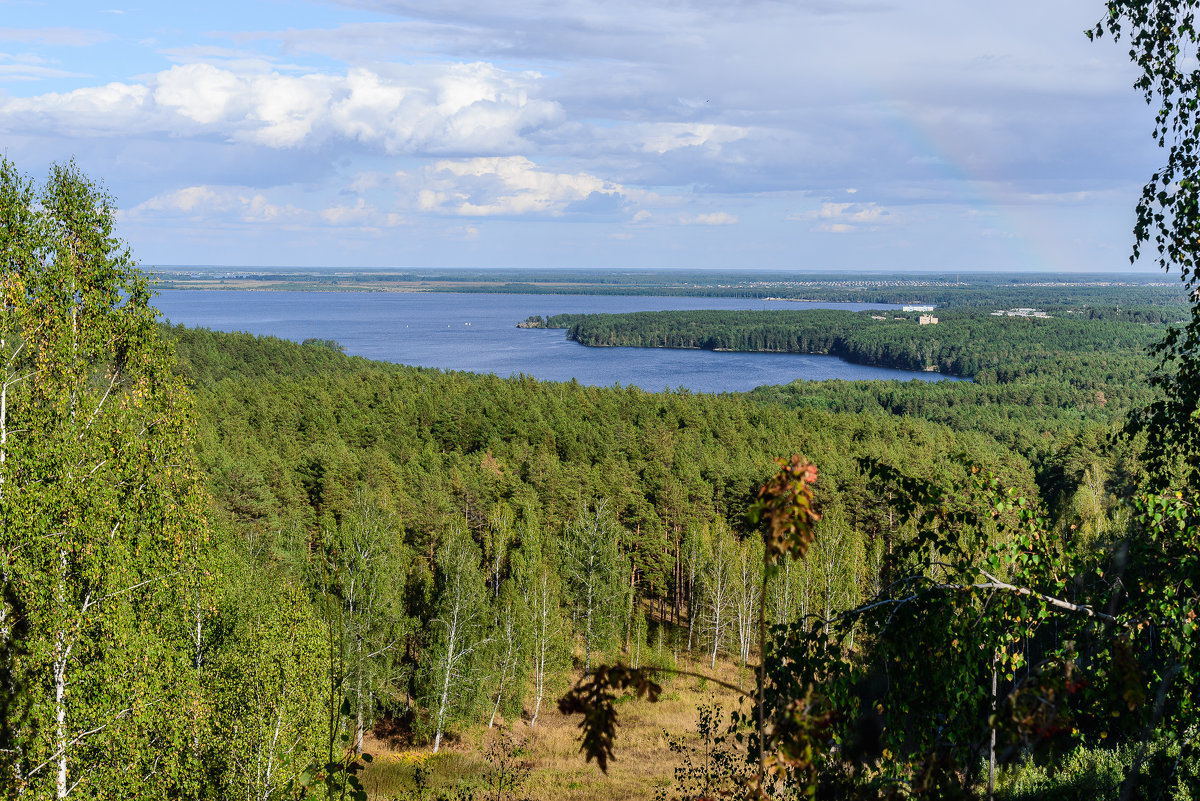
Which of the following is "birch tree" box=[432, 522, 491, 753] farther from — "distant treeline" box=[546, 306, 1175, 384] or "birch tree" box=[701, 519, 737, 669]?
"distant treeline" box=[546, 306, 1175, 384]

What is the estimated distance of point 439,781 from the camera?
20391 mm

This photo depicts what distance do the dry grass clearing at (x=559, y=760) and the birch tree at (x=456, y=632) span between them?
4.29 feet

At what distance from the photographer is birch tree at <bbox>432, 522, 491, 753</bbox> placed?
2370 centimetres

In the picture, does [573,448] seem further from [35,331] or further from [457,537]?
[35,331]

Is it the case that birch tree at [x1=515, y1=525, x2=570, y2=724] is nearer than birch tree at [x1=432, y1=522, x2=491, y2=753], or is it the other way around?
birch tree at [x1=432, y1=522, x2=491, y2=753]

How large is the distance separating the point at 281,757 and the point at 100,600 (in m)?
6.36

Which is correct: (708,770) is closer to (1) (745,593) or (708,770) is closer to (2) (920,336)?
(1) (745,593)

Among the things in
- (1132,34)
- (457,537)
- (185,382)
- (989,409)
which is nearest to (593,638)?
(457,537)

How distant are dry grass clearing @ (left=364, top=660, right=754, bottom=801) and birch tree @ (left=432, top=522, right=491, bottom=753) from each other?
1309mm

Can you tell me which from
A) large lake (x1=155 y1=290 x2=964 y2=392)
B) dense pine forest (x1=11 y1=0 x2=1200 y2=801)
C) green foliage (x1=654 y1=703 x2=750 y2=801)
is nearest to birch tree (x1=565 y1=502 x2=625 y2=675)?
dense pine forest (x1=11 y1=0 x2=1200 y2=801)

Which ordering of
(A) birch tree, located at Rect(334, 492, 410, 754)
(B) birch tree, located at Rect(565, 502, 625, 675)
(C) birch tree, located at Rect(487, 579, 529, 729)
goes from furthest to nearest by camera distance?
(B) birch tree, located at Rect(565, 502, 625, 675), (C) birch tree, located at Rect(487, 579, 529, 729), (A) birch tree, located at Rect(334, 492, 410, 754)

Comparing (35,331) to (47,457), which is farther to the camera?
(35,331)

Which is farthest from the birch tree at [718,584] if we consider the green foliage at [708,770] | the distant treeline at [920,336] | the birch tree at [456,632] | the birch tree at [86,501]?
the distant treeline at [920,336]

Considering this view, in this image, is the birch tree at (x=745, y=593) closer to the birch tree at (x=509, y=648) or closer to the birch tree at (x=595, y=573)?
the birch tree at (x=595, y=573)
